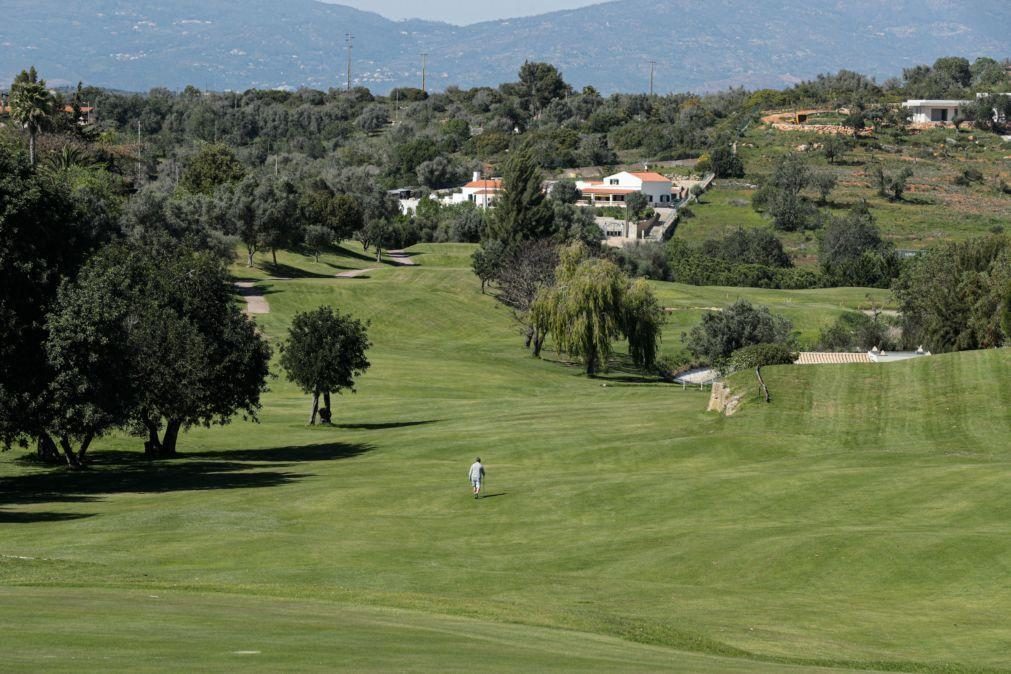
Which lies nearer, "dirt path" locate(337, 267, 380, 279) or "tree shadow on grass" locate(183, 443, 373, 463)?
"tree shadow on grass" locate(183, 443, 373, 463)

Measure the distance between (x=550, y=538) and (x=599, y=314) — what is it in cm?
5740

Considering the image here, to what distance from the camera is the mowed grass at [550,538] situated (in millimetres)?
20734

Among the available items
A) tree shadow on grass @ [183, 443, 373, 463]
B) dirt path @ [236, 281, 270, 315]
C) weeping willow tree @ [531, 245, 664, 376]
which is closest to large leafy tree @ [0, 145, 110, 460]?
tree shadow on grass @ [183, 443, 373, 463]

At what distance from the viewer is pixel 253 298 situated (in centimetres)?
10756

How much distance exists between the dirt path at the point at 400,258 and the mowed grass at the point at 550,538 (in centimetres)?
8253

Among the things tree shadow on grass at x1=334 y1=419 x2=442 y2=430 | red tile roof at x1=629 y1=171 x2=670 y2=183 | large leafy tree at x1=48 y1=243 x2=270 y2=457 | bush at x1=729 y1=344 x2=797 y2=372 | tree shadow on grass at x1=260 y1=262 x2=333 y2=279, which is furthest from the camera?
red tile roof at x1=629 y1=171 x2=670 y2=183

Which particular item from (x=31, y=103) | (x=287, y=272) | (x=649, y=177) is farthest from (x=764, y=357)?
(x=649, y=177)

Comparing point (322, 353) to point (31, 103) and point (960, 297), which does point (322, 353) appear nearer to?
point (960, 297)

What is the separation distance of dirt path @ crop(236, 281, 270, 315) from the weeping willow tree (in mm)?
21839

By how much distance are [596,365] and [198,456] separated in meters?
47.6

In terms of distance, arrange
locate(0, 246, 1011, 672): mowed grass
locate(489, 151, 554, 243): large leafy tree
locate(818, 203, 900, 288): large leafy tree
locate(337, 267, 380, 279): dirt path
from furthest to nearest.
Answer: locate(818, 203, 900, 288): large leafy tree
locate(489, 151, 554, 243): large leafy tree
locate(337, 267, 380, 279): dirt path
locate(0, 246, 1011, 672): mowed grass

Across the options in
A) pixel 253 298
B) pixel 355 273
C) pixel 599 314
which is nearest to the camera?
pixel 599 314

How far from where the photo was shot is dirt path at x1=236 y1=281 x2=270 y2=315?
103 metres

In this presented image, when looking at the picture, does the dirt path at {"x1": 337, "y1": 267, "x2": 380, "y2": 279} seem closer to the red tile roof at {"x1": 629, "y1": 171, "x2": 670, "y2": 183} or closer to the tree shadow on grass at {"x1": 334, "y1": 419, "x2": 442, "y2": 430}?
the red tile roof at {"x1": 629, "y1": 171, "x2": 670, "y2": 183}
